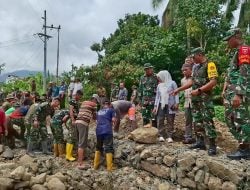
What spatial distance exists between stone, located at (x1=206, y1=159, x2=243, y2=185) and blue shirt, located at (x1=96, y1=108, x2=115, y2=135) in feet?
9.38

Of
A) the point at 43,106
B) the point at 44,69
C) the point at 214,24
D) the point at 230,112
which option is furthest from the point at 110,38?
the point at 230,112

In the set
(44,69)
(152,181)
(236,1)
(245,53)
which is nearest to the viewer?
(245,53)

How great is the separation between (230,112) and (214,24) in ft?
45.3

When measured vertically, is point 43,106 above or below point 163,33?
below

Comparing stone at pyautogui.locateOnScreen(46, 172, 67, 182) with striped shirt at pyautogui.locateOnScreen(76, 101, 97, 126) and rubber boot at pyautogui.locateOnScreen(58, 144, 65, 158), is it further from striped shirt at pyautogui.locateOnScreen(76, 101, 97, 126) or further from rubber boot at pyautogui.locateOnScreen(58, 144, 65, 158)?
striped shirt at pyautogui.locateOnScreen(76, 101, 97, 126)

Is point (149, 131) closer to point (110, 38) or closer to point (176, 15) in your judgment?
point (176, 15)

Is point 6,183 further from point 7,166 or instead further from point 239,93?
point 239,93

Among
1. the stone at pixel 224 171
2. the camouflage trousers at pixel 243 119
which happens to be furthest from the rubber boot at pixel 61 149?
the camouflage trousers at pixel 243 119

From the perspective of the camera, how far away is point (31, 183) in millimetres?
9281

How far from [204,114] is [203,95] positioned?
13.2 inches

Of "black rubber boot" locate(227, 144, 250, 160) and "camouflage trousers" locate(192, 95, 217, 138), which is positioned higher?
"camouflage trousers" locate(192, 95, 217, 138)

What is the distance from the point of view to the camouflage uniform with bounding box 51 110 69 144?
10.4m

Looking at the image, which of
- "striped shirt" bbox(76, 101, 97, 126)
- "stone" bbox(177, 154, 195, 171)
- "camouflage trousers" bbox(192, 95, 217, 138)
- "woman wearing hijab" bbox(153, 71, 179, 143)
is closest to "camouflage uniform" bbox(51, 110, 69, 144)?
"striped shirt" bbox(76, 101, 97, 126)

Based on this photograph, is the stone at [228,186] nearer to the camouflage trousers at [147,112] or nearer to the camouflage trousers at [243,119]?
the camouflage trousers at [243,119]
